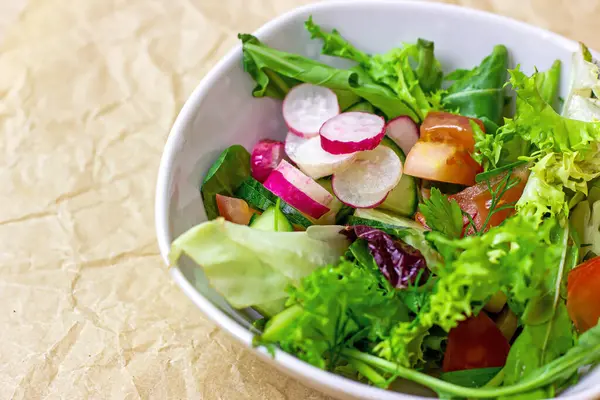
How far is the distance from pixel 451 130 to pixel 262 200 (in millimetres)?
406

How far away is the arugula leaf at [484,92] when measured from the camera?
1378 millimetres

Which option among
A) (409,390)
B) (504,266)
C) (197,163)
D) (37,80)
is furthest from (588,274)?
(37,80)

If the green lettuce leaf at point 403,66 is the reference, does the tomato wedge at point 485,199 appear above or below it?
below

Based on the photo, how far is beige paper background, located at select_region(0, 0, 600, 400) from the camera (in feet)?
4.50

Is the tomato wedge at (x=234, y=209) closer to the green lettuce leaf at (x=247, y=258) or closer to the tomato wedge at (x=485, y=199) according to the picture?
the green lettuce leaf at (x=247, y=258)

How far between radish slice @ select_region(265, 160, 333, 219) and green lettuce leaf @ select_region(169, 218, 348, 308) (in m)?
0.11

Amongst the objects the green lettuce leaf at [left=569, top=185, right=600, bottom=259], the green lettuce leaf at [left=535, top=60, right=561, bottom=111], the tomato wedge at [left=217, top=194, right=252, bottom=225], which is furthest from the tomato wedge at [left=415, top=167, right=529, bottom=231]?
the tomato wedge at [left=217, top=194, right=252, bottom=225]

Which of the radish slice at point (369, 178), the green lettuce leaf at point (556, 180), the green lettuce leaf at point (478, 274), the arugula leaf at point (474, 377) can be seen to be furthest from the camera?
the radish slice at point (369, 178)

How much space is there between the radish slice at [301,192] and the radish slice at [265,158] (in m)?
0.08

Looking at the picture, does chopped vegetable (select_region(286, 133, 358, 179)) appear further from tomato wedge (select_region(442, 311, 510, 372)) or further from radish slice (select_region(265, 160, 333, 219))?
tomato wedge (select_region(442, 311, 510, 372))

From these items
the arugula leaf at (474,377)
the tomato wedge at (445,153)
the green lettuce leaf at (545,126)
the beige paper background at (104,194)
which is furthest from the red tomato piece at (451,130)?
the beige paper background at (104,194)

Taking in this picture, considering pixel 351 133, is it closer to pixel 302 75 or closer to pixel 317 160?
pixel 317 160

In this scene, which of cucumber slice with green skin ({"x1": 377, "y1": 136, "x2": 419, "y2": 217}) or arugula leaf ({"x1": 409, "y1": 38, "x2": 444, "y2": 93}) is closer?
cucumber slice with green skin ({"x1": 377, "y1": 136, "x2": 419, "y2": 217})

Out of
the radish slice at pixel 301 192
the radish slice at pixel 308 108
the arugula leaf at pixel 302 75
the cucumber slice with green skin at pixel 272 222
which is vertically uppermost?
the arugula leaf at pixel 302 75
